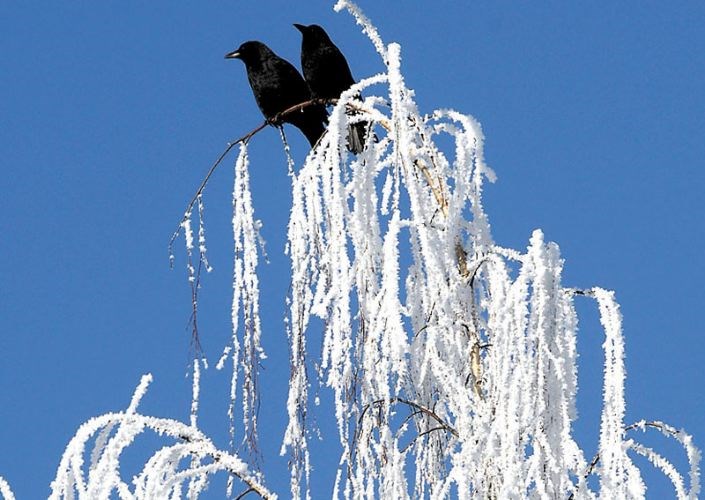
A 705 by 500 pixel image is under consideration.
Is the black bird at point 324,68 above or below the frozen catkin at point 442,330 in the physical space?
above

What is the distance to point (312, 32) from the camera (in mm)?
4934

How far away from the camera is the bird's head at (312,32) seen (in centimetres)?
492

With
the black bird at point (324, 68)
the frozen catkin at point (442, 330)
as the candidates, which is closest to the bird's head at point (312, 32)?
the black bird at point (324, 68)

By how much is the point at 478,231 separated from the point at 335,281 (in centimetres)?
28

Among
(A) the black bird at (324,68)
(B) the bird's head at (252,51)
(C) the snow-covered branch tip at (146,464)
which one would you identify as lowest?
(C) the snow-covered branch tip at (146,464)

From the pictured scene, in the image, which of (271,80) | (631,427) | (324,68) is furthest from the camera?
(271,80)

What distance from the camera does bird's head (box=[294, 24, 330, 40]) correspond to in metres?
4.92

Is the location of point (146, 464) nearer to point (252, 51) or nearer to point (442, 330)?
point (442, 330)

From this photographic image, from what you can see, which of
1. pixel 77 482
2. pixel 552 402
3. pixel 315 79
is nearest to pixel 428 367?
pixel 552 402

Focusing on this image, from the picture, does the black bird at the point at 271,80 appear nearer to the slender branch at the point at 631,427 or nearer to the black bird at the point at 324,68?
the black bird at the point at 324,68

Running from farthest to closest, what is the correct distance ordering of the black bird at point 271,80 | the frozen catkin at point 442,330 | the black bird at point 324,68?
the black bird at point 271,80 → the black bird at point 324,68 → the frozen catkin at point 442,330

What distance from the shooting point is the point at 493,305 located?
165cm

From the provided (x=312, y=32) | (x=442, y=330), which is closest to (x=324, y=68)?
(x=312, y=32)

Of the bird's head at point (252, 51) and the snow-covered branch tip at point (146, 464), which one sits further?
the bird's head at point (252, 51)
